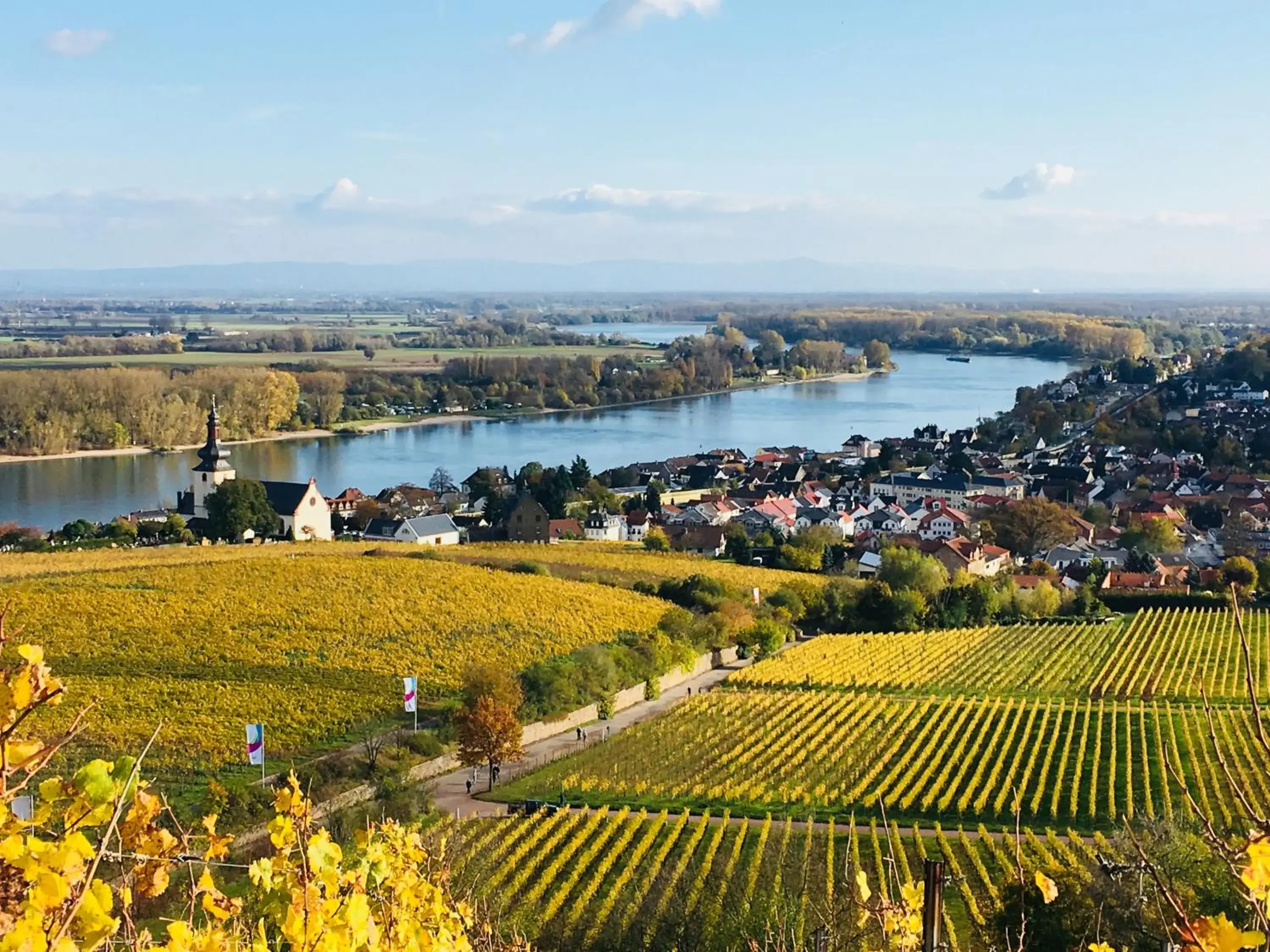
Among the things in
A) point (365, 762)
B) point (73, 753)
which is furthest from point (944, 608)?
point (73, 753)

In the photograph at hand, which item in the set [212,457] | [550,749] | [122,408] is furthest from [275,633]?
[122,408]

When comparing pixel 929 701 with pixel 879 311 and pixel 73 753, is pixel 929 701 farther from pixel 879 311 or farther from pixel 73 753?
pixel 879 311

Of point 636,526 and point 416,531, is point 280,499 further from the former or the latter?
point 636,526

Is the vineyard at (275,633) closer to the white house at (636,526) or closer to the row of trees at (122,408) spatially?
the white house at (636,526)

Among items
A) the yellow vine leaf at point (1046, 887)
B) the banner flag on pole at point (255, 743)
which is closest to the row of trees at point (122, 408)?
the banner flag on pole at point (255, 743)

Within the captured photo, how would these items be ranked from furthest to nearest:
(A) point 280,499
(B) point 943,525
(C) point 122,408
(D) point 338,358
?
(D) point 338,358
(C) point 122,408
(B) point 943,525
(A) point 280,499
